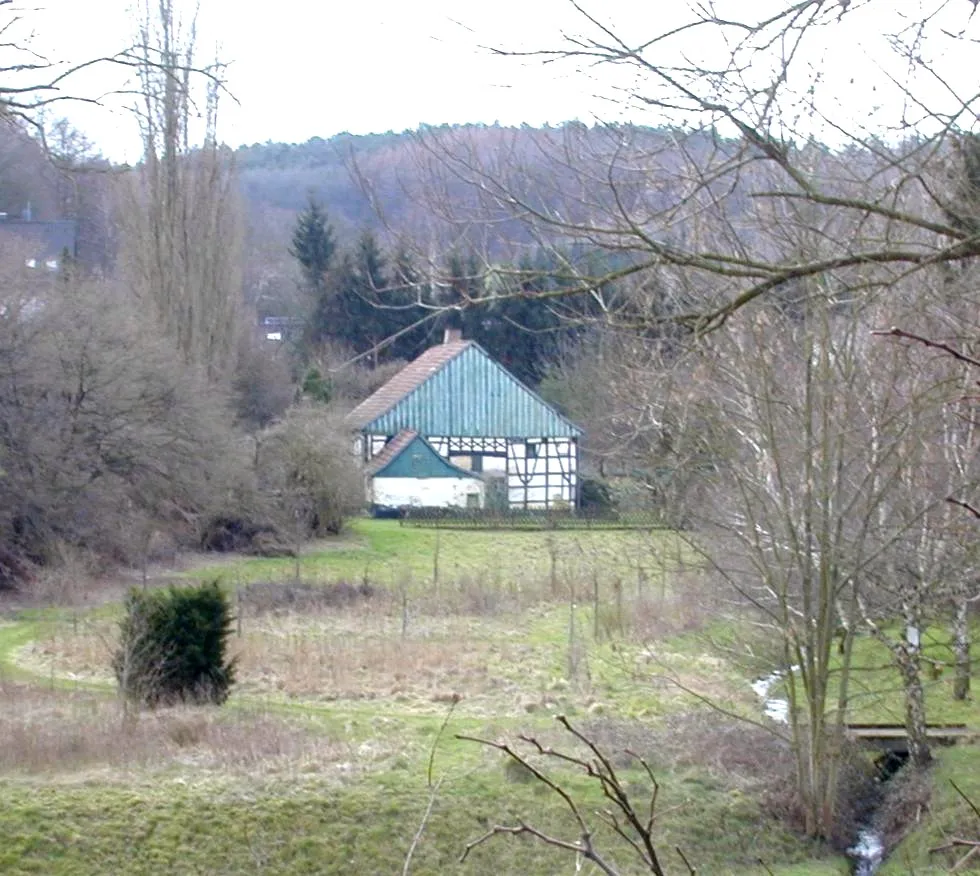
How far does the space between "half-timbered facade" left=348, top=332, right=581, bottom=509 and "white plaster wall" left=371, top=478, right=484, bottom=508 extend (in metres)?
1.39

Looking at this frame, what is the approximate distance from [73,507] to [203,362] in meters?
10.7

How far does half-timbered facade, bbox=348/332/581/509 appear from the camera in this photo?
44.0 metres

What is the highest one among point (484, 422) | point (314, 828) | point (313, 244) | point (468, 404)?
point (313, 244)

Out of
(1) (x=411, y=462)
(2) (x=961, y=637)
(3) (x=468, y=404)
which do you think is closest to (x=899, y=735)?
(2) (x=961, y=637)

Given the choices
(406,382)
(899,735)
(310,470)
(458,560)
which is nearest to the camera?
(899,735)

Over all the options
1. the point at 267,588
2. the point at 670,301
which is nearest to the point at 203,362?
the point at 267,588

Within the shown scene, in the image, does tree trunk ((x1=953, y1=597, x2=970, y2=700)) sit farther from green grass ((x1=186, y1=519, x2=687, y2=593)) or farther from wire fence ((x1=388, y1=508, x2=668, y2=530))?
wire fence ((x1=388, y1=508, x2=668, y2=530))

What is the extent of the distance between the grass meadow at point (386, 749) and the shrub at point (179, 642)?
404 millimetres

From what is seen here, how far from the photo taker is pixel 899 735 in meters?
13.7

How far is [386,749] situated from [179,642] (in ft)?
8.98

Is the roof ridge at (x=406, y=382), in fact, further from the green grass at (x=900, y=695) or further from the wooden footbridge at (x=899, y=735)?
the wooden footbridge at (x=899, y=735)

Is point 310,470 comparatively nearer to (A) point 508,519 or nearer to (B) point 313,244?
(A) point 508,519

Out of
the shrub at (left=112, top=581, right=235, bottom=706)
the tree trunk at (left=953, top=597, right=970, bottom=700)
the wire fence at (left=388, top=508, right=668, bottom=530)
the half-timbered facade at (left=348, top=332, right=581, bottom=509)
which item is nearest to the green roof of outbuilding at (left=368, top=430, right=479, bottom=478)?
the half-timbered facade at (left=348, top=332, right=581, bottom=509)

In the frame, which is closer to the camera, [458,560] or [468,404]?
[458,560]
